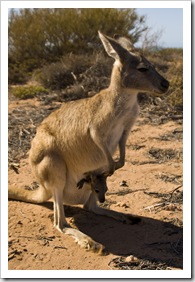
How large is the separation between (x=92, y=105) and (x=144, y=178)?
1.93 m

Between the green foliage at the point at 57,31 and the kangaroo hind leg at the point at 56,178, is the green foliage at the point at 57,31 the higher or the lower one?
the higher one

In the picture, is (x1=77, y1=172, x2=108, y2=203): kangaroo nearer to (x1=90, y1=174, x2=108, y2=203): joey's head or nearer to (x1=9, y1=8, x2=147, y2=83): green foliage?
(x1=90, y1=174, x2=108, y2=203): joey's head

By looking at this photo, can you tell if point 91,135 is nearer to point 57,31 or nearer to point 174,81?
point 174,81

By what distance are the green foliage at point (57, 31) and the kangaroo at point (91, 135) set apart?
391 inches

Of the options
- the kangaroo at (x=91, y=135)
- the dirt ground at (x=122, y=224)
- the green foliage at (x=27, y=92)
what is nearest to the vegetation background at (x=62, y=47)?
the green foliage at (x=27, y=92)

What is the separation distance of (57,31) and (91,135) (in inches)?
434

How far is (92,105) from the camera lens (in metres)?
4.82

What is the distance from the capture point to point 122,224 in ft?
16.5

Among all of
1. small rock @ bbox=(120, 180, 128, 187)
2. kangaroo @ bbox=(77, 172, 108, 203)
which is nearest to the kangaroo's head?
kangaroo @ bbox=(77, 172, 108, 203)

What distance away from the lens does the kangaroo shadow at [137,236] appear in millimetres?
4332

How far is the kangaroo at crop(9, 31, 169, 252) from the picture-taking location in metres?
4.50

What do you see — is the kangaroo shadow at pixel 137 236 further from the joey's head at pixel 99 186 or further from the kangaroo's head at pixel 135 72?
the kangaroo's head at pixel 135 72

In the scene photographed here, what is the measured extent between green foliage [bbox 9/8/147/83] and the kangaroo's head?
401 inches

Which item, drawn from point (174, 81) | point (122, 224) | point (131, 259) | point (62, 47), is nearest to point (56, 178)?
point (122, 224)
